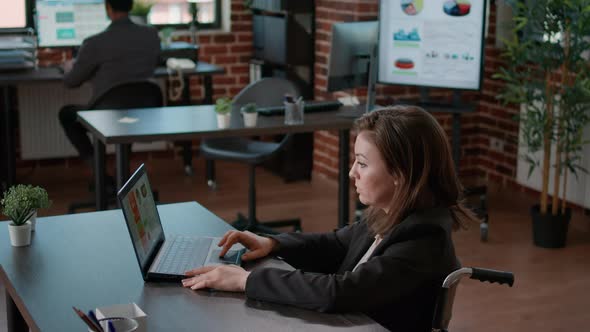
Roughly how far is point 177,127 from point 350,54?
3.22 feet

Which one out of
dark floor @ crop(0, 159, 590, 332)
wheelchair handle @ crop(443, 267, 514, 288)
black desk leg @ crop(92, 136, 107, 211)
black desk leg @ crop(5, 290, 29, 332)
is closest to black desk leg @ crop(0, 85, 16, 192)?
dark floor @ crop(0, 159, 590, 332)

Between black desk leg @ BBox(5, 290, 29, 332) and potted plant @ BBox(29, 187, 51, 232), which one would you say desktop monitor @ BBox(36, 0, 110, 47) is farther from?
black desk leg @ BBox(5, 290, 29, 332)

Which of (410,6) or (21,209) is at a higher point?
(410,6)

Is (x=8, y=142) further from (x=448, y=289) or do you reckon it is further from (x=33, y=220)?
(x=448, y=289)

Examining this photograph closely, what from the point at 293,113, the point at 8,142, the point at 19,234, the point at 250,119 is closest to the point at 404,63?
the point at 293,113

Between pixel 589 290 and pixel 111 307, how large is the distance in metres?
2.86

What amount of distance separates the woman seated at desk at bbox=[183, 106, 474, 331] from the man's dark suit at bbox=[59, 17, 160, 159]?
3.17 meters

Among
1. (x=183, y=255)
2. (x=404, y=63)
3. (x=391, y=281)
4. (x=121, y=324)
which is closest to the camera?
(x=121, y=324)

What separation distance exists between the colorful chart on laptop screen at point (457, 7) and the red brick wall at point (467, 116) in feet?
2.11

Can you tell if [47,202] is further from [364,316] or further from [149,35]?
[149,35]

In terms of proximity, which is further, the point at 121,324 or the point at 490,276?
the point at 490,276

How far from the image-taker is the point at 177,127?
165 inches

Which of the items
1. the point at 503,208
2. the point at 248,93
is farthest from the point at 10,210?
the point at 503,208

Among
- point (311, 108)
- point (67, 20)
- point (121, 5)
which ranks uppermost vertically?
point (121, 5)
